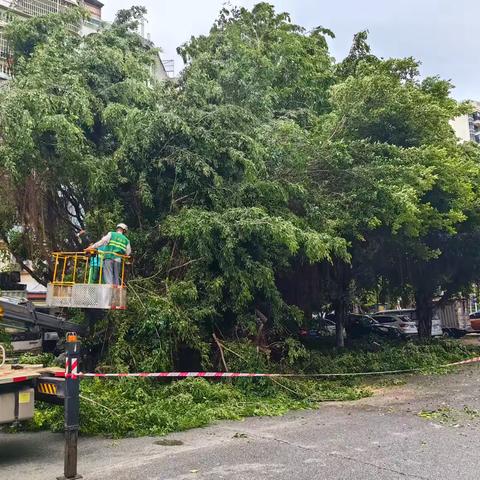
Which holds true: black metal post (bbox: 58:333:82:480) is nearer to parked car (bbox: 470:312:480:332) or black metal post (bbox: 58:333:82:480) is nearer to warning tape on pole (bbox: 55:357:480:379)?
warning tape on pole (bbox: 55:357:480:379)

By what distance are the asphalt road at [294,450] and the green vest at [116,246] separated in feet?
11.6

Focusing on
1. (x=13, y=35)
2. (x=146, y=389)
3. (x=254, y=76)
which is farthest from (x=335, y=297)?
(x=13, y=35)

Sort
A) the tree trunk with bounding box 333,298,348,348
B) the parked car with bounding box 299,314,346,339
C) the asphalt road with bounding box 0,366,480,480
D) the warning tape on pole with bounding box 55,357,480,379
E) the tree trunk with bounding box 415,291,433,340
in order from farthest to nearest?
the tree trunk with bounding box 415,291,433,340 → the parked car with bounding box 299,314,346,339 → the tree trunk with bounding box 333,298,348,348 → the warning tape on pole with bounding box 55,357,480,379 → the asphalt road with bounding box 0,366,480,480

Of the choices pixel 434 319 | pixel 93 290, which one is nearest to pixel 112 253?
pixel 93 290

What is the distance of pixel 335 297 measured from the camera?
18969mm

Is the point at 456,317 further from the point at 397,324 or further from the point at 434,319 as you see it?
the point at 434,319

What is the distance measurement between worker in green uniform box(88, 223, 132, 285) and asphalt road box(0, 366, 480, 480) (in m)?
3.21

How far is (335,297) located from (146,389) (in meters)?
10.7

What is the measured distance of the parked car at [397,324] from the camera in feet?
87.1

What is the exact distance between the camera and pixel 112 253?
10180 millimetres

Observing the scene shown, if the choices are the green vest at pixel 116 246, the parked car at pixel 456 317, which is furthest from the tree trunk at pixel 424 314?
the green vest at pixel 116 246

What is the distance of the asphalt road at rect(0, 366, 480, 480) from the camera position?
5.88m

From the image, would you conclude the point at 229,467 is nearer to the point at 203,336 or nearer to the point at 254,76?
the point at 203,336

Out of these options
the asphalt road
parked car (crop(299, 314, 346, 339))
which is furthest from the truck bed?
parked car (crop(299, 314, 346, 339))
